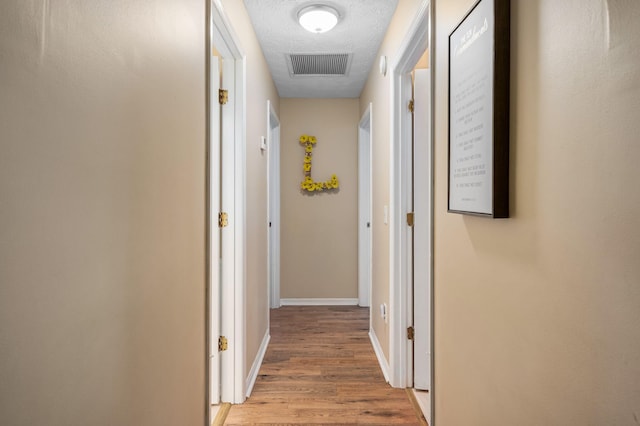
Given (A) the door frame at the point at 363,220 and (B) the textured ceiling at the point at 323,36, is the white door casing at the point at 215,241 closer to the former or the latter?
(B) the textured ceiling at the point at 323,36

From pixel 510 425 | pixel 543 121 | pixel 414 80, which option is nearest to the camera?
pixel 543 121

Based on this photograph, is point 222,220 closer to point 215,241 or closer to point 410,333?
point 215,241

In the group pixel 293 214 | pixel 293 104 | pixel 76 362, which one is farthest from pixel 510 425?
pixel 293 104

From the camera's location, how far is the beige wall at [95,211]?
2.07ft

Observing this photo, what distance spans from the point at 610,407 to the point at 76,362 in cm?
100

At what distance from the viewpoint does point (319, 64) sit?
349 centimetres

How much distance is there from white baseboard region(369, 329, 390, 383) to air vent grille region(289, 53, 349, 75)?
2.36 m

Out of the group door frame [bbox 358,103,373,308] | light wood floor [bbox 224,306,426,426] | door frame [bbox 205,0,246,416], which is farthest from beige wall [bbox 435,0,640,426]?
door frame [bbox 358,103,373,308]

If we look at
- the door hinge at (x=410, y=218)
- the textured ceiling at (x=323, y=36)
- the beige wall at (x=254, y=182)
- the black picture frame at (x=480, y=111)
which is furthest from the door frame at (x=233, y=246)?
the black picture frame at (x=480, y=111)

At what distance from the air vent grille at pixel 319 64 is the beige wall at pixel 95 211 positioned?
2.03 m

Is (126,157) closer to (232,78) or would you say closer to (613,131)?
(613,131)

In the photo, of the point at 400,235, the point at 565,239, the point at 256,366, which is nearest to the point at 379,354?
the point at 256,366

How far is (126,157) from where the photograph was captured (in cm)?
98

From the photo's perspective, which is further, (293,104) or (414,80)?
(293,104)
